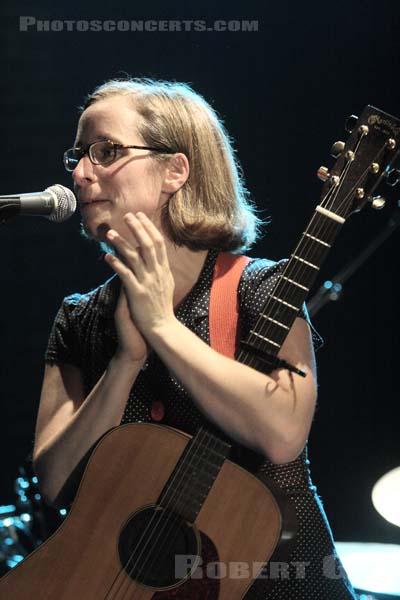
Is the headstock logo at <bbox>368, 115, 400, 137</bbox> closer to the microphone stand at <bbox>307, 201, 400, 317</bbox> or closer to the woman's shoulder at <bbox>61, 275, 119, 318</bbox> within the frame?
the woman's shoulder at <bbox>61, 275, 119, 318</bbox>

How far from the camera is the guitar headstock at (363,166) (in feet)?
6.12

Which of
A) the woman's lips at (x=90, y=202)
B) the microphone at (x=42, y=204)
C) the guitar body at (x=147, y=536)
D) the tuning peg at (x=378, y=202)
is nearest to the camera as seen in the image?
the guitar body at (x=147, y=536)

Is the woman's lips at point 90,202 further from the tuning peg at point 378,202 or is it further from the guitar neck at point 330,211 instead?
the tuning peg at point 378,202

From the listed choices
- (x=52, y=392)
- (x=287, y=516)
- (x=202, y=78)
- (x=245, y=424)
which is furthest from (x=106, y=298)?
(x=202, y=78)

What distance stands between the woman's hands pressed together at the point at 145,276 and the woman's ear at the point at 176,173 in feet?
1.05

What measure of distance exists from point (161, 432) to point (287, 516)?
0.32m

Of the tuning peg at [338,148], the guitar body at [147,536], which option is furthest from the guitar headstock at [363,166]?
the guitar body at [147,536]

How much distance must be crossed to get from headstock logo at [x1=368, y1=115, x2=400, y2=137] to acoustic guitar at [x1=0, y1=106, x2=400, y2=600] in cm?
43

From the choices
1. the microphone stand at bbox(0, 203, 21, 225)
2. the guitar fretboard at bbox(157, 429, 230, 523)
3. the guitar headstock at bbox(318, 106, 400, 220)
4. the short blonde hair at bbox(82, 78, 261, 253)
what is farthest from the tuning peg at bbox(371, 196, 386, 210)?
the microphone stand at bbox(0, 203, 21, 225)

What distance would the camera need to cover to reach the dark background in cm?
398

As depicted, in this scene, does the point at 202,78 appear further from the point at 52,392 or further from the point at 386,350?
the point at 52,392

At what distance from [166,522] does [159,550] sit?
58mm

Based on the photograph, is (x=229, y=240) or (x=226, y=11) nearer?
(x=229, y=240)

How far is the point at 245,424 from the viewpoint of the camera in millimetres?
1700
